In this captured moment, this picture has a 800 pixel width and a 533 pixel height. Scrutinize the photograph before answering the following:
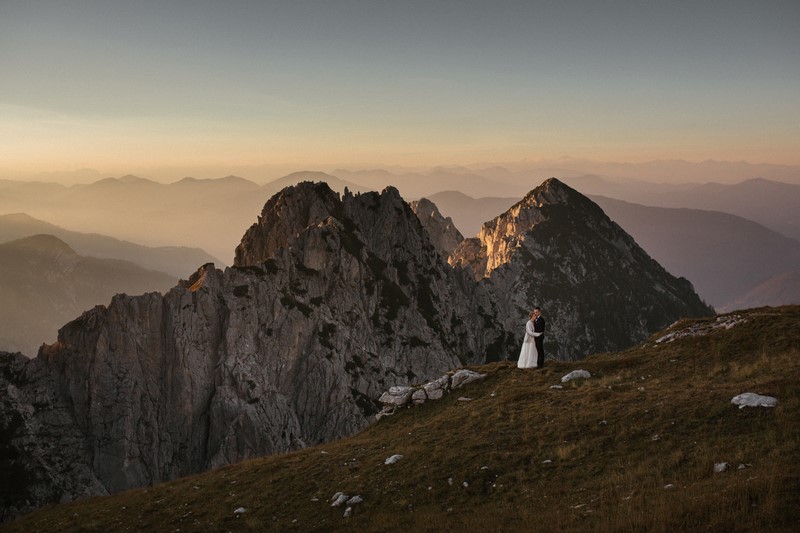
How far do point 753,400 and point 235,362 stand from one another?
9920 centimetres

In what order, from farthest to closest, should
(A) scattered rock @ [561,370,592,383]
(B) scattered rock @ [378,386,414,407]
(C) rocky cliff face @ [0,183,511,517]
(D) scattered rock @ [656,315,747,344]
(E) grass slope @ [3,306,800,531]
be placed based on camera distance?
(C) rocky cliff face @ [0,183,511,517] → (B) scattered rock @ [378,386,414,407] → (D) scattered rock @ [656,315,747,344] → (A) scattered rock @ [561,370,592,383] → (E) grass slope @ [3,306,800,531]

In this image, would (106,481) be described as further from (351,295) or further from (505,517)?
(505,517)

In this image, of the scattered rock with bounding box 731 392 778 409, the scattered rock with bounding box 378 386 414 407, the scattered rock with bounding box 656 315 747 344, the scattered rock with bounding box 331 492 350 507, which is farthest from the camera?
the scattered rock with bounding box 378 386 414 407

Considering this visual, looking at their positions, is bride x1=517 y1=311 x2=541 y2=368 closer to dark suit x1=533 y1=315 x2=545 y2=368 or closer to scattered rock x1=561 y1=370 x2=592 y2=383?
dark suit x1=533 y1=315 x2=545 y2=368

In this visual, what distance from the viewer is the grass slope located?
52.1 ft

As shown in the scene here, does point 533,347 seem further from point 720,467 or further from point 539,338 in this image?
point 720,467

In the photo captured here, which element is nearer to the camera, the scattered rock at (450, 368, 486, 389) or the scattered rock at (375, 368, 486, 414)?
the scattered rock at (375, 368, 486, 414)

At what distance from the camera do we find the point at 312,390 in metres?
114

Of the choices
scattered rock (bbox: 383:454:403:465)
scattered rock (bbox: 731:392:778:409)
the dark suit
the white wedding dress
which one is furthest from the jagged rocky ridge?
scattered rock (bbox: 731:392:778:409)

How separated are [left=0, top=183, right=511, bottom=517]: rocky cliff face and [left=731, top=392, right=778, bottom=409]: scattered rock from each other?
89.8m

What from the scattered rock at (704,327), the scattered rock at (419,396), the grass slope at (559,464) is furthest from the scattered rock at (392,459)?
the scattered rock at (704,327)

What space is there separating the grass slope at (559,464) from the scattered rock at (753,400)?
499 mm

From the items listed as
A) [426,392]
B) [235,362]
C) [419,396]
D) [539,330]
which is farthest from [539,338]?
[235,362]

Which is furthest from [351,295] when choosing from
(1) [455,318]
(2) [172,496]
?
(2) [172,496]
